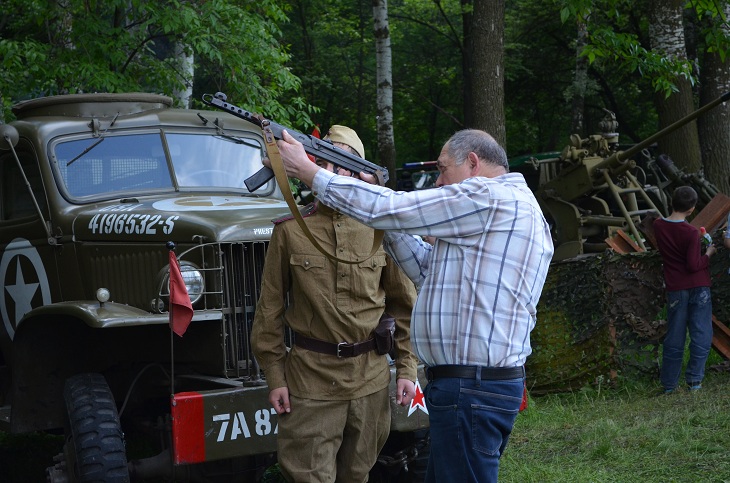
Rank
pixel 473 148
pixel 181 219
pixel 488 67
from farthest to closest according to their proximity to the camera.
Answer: pixel 488 67, pixel 181 219, pixel 473 148

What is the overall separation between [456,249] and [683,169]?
31.9 feet

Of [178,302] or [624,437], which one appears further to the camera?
[624,437]

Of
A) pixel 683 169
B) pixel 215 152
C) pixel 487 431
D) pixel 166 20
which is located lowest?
pixel 683 169

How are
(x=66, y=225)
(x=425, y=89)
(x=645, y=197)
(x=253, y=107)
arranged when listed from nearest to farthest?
(x=66, y=225), (x=253, y=107), (x=645, y=197), (x=425, y=89)

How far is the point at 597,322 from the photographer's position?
788 cm

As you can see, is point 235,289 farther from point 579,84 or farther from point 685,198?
point 579,84

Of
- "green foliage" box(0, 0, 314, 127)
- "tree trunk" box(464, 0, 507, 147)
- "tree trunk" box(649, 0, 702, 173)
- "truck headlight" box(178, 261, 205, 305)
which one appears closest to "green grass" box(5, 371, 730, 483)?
"truck headlight" box(178, 261, 205, 305)

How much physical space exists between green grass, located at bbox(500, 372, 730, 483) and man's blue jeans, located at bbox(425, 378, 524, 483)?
8.17 feet

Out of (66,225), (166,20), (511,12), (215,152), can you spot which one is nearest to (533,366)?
(215,152)

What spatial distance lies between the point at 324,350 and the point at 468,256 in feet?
2.78

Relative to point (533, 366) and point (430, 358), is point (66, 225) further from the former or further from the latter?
point (533, 366)

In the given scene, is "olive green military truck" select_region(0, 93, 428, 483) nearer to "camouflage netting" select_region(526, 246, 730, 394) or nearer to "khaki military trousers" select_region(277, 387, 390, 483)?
"khaki military trousers" select_region(277, 387, 390, 483)

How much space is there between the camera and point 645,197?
11.6 m

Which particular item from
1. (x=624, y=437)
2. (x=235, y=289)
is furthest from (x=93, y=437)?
(x=624, y=437)
